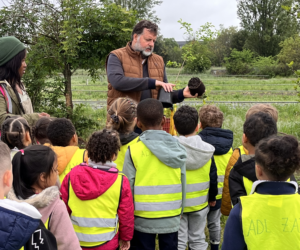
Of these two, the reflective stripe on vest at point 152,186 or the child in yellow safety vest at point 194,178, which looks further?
the child in yellow safety vest at point 194,178

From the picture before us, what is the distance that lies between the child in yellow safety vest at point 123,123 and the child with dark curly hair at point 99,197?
436mm

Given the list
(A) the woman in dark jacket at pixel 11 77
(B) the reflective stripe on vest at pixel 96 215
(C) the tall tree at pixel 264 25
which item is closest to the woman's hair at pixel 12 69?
(A) the woman in dark jacket at pixel 11 77

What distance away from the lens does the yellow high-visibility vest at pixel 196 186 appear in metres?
2.60

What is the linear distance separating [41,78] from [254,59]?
39564 mm

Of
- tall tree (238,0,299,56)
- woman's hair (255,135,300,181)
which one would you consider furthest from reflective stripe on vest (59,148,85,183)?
tall tree (238,0,299,56)

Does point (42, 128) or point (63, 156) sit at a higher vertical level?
point (42, 128)

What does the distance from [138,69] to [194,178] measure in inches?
54.1

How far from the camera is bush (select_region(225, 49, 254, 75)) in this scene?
1500 inches

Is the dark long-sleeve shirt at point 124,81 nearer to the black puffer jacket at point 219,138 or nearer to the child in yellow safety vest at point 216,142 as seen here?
the child in yellow safety vest at point 216,142

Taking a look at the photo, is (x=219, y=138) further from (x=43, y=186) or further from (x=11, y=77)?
(x=11, y=77)

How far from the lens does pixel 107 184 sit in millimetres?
2031

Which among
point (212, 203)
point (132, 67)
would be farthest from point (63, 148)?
point (212, 203)

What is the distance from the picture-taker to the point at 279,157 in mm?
1567

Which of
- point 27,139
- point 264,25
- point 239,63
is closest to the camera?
point 27,139
